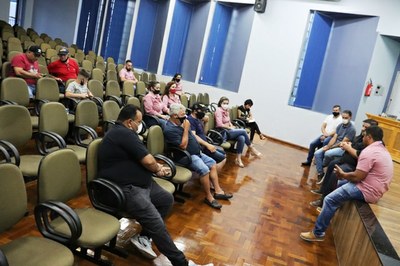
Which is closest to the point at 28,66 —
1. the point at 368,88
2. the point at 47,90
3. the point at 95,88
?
the point at 47,90

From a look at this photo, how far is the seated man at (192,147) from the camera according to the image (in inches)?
148

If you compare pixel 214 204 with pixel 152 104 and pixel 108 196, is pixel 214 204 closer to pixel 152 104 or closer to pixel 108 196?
pixel 108 196

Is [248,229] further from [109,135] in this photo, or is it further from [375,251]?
[109,135]

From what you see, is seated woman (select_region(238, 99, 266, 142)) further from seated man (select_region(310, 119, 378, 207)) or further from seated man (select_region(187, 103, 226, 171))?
seated man (select_region(187, 103, 226, 171))

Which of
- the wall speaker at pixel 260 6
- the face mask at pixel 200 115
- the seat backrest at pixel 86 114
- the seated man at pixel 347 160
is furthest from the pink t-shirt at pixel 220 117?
the wall speaker at pixel 260 6

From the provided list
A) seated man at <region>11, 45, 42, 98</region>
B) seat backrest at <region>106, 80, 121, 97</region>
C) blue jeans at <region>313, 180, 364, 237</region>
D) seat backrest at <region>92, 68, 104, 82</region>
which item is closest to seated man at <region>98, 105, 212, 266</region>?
blue jeans at <region>313, 180, 364, 237</region>

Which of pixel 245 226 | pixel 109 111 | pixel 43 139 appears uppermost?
pixel 109 111

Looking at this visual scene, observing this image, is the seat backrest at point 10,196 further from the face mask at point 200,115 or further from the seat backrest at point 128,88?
the seat backrest at point 128,88

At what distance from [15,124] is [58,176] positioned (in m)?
1.04

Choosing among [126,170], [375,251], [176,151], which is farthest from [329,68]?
[126,170]

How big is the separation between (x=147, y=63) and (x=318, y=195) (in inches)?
283

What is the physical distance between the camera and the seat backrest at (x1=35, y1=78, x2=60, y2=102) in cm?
424

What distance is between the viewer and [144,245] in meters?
2.73

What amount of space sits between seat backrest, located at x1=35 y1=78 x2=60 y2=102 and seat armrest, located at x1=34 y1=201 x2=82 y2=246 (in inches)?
101
